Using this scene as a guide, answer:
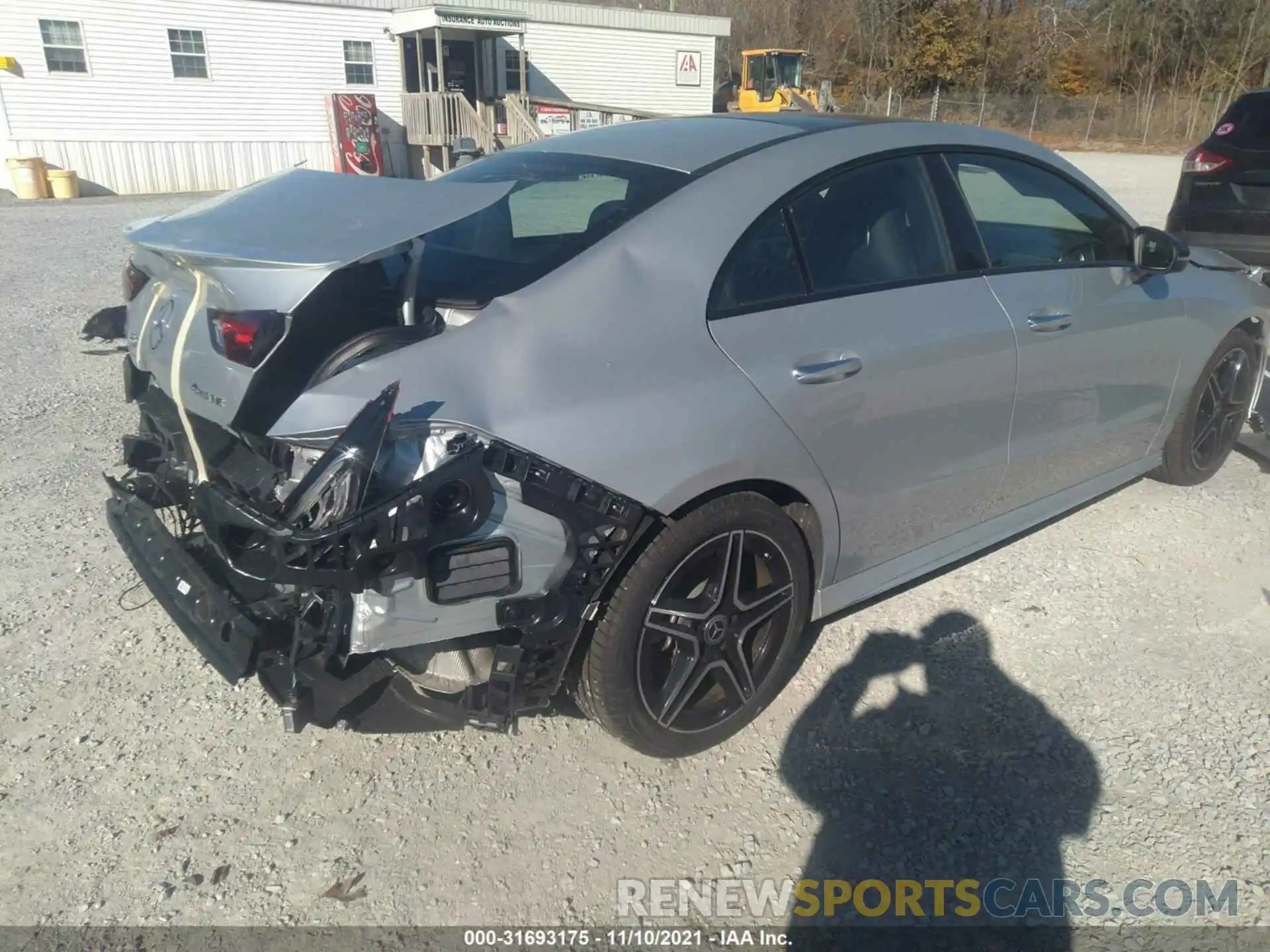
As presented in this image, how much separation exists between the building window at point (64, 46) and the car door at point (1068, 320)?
74.9 feet

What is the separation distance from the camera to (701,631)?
9.16 feet

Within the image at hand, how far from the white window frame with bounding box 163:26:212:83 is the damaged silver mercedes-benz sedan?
21946 millimetres

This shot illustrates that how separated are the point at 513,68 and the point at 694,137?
2469cm

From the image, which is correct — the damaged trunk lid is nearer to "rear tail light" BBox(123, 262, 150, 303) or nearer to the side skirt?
"rear tail light" BBox(123, 262, 150, 303)

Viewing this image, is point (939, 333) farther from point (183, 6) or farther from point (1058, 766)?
point (183, 6)

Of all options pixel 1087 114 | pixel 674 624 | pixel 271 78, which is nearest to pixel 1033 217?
pixel 674 624

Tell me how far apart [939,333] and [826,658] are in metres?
1.20

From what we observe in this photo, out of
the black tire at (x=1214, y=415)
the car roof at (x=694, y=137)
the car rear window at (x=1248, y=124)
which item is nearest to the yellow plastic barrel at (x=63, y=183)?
the car roof at (x=694, y=137)

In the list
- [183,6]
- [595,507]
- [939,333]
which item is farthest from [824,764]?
[183,6]

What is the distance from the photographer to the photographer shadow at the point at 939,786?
2.47 metres

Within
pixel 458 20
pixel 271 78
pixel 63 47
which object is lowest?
pixel 271 78

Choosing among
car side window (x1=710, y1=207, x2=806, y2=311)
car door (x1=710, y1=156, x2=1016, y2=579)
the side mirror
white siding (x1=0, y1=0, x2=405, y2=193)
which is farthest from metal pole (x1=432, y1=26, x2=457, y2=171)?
car side window (x1=710, y1=207, x2=806, y2=311)

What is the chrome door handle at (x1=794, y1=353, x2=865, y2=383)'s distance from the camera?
9.12ft

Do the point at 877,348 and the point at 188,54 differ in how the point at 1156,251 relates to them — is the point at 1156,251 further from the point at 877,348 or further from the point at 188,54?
the point at 188,54
